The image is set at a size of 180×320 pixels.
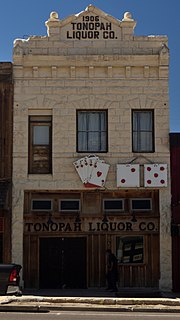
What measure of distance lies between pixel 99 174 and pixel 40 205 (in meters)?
2.59

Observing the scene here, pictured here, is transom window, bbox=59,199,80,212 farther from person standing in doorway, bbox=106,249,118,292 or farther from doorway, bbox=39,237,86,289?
person standing in doorway, bbox=106,249,118,292

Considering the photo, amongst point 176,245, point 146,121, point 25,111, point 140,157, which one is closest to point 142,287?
point 176,245

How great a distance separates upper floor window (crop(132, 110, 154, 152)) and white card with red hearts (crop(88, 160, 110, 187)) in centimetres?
131

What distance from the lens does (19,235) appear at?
2138 centimetres

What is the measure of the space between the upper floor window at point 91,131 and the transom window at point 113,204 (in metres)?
1.95

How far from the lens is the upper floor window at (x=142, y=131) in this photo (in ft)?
72.2

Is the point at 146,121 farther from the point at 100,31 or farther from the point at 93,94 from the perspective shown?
the point at 100,31

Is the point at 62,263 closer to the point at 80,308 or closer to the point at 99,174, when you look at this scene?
the point at 99,174

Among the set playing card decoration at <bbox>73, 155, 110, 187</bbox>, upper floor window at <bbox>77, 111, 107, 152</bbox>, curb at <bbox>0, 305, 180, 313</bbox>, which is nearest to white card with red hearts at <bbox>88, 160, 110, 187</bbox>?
playing card decoration at <bbox>73, 155, 110, 187</bbox>

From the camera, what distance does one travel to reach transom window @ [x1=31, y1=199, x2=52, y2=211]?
22250mm

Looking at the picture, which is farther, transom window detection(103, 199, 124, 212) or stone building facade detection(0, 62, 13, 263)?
transom window detection(103, 199, 124, 212)

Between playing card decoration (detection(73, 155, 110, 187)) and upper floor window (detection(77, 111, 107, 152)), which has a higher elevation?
upper floor window (detection(77, 111, 107, 152))

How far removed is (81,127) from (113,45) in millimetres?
3266

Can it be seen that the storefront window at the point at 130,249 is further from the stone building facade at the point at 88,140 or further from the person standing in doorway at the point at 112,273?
the person standing in doorway at the point at 112,273
